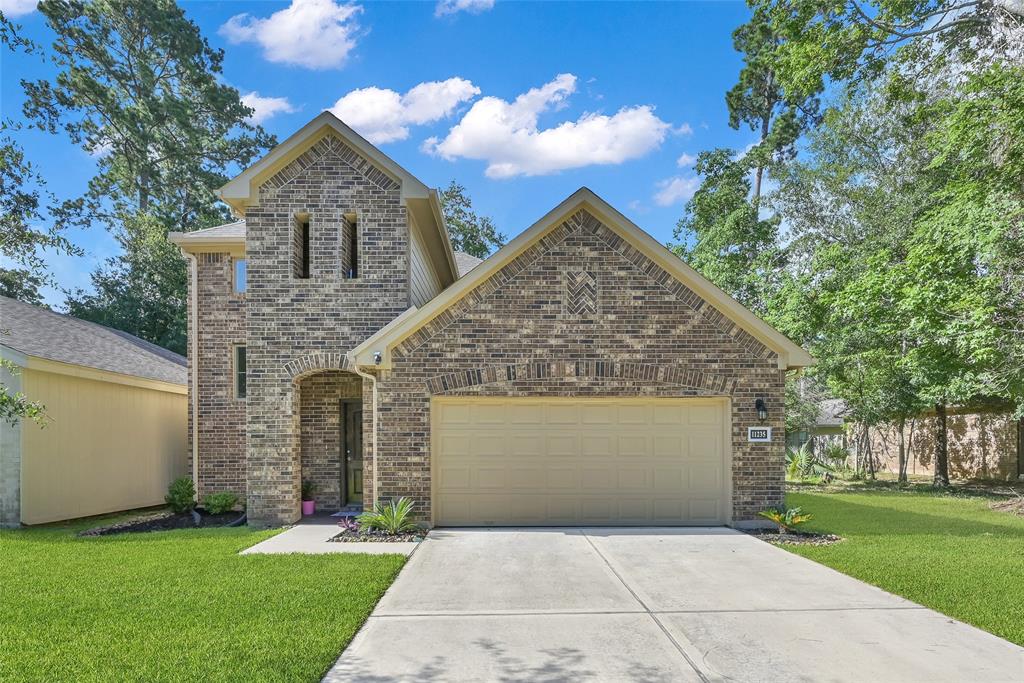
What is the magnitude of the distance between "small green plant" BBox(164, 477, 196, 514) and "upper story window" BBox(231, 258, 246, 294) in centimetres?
399

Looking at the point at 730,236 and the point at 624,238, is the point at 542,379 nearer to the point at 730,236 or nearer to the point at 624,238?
the point at 624,238

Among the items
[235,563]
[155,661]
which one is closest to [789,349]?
[235,563]

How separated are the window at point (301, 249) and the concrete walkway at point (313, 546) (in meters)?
4.40

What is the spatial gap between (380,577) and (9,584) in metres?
4.10

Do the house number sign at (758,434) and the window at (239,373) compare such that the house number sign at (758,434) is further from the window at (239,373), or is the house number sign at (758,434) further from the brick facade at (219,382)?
the window at (239,373)

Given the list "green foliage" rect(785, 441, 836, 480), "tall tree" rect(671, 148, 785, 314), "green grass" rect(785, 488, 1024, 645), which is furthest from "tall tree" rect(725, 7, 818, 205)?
"green grass" rect(785, 488, 1024, 645)

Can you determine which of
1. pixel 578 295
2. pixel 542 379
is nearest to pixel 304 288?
pixel 542 379

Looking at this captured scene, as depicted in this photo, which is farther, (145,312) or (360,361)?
(145,312)

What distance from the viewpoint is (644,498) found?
10.8m

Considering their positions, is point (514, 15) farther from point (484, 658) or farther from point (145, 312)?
point (145, 312)

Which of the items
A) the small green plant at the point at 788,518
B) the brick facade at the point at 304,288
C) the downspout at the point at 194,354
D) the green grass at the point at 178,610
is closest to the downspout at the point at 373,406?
the brick facade at the point at 304,288

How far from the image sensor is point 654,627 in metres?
5.60

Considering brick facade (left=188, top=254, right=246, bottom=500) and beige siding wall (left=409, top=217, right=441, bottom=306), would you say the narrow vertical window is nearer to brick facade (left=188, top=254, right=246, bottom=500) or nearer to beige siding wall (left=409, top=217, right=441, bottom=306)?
beige siding wall (left=409, top=217, right=441, bottom=306)

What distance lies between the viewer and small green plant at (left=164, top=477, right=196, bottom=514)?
12352 mm
